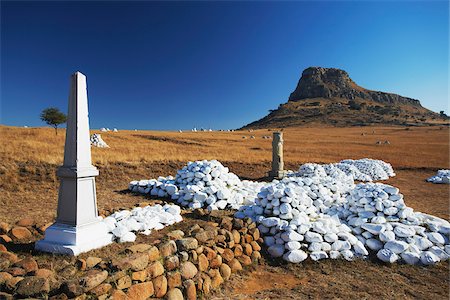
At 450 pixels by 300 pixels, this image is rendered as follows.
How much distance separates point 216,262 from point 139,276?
1852mm

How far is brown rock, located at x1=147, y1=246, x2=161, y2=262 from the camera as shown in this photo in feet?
16.6

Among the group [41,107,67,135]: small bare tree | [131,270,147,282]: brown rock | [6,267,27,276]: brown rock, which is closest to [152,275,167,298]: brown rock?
[131,270,147,282]: brown rock

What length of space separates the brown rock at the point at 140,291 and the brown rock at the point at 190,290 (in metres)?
0.62

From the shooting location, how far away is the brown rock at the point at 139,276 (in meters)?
4.56

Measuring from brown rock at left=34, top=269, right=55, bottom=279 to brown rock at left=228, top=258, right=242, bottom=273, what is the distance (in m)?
3.34

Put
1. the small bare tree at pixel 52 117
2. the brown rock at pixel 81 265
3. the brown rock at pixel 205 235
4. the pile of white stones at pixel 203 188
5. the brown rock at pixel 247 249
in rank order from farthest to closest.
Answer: the small bare tree at pixel 52 117 < the pile of white stones at pixel 203 188 < the brown rock at pixel 247 249 < the brown rock at pixel 205 235 < the brown rock at pixel 81 265

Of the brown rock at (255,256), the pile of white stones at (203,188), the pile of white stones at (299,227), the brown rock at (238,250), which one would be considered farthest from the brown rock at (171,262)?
the pile of white stones at (203,188)

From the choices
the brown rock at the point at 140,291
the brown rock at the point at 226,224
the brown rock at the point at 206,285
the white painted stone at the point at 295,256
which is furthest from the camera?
the brown rock at the point at 226,224

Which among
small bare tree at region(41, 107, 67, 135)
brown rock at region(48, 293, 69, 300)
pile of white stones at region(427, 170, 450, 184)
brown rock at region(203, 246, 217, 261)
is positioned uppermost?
small bare tree at region(41, 107, 67, 135)

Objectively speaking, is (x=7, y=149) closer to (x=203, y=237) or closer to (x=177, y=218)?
(x=177, y=218)

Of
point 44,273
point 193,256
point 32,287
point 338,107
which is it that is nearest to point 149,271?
point 193,256

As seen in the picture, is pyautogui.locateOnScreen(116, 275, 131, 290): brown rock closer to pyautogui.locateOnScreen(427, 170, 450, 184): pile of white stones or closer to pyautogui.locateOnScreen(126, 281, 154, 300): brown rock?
pyautogui.locateOnScreen(126, 281, 154, 300): brown rock

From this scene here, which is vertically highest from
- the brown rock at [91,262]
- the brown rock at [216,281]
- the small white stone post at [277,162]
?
the small white stone post at [277,162]

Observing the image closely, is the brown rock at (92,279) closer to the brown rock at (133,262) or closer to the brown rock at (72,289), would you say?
the brown rock at (72,289)
